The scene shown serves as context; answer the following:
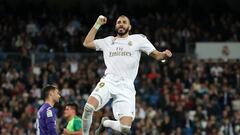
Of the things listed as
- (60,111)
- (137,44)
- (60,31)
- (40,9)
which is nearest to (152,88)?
(60,111)

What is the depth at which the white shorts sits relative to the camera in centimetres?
1312

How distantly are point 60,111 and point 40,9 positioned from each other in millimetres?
10544

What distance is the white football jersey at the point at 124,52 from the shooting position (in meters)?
13.2

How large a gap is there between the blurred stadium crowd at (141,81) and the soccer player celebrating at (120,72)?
770 centimetres

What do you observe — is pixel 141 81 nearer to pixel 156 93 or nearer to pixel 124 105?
pixel 156 93

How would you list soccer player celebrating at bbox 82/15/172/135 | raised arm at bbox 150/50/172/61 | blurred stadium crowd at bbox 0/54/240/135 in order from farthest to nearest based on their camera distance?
blurred stadium crowd at bbox 0/54/240/135 → soccer player celebrating at bbox 82/15/172/135 → raised arm at bbox 150/50/172/61

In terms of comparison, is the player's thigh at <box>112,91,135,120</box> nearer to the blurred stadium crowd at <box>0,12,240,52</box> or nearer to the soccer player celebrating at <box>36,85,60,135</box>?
the soccer player celebrating at <box>36,85,60,135</box>

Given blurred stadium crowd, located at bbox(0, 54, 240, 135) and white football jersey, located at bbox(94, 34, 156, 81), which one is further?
blurred stadium crowd, located at bbox(0, 54, 240, 135)

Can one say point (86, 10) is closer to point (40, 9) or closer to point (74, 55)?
point (40, 9)

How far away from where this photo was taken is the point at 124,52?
43.5 feet

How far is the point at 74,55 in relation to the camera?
26.6 meters

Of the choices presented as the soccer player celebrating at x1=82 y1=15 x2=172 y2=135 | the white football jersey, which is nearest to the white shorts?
the soccer player celebrating at x1=82 y1=15 x2=172 y2=135

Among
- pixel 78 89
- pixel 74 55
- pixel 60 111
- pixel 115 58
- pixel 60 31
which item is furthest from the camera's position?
pixel 60 31

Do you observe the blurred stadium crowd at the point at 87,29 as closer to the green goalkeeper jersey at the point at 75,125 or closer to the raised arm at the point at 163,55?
the green goalkeeper jersey at the point at 75,125
